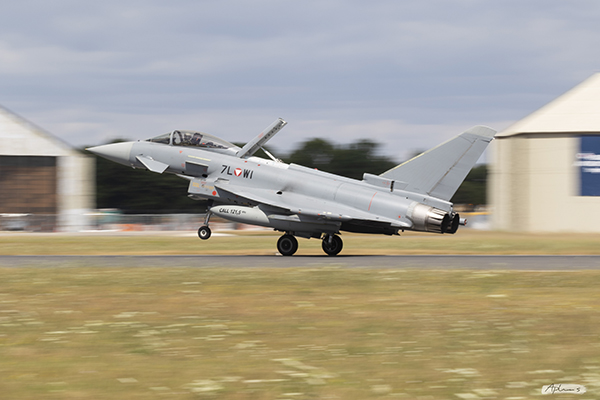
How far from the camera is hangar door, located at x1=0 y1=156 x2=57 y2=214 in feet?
180

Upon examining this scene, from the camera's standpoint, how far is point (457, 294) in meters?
13.9

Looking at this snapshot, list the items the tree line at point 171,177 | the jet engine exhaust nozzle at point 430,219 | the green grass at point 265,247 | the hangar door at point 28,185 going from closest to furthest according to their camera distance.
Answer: the jet engine exhaust nozzle at point 430,219
the green grass at point 265,247
the hangar door at point 28,185
the tree line at point 171,177

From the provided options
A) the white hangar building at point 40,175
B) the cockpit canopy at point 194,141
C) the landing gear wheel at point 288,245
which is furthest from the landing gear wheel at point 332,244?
the white hangar building at point 40,175

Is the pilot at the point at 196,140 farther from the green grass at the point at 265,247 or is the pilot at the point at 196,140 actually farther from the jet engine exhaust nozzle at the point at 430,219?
the jet engine exhaust nozzle at the point at 430,219

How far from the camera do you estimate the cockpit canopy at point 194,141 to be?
25050mm

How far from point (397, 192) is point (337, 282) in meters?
7.75

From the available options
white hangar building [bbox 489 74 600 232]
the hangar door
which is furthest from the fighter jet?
the hangar door

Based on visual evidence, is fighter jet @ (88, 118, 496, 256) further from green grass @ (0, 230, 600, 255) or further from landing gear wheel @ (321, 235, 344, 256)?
green grass @ (0, 230, 600, 255)

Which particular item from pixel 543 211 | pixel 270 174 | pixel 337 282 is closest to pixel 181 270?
pixel 337 282

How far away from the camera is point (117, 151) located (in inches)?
1009

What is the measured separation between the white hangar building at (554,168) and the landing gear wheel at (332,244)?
29.7m

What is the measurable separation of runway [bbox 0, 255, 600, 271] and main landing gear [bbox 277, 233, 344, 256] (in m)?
1.62

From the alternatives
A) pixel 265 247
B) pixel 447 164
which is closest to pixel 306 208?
pixel 447 164

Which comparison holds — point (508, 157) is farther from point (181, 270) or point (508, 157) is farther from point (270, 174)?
point (181, 270)
